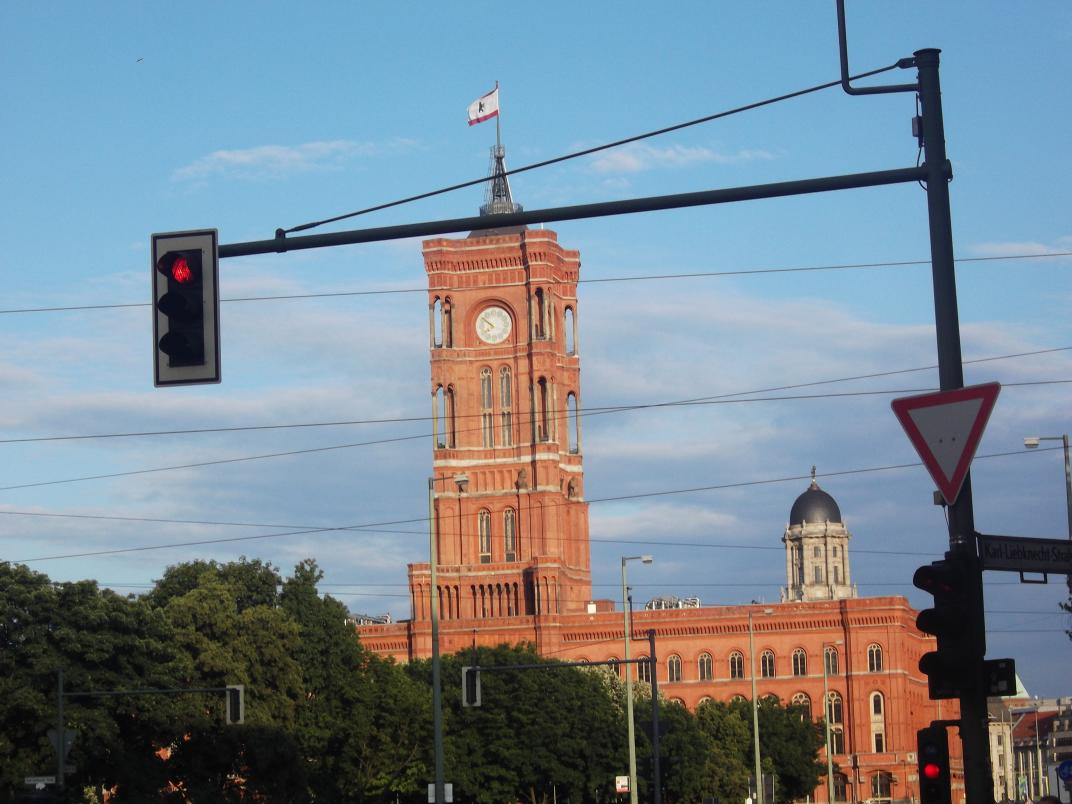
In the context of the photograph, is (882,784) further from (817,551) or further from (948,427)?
(948,427)

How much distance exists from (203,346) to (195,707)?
49.7m

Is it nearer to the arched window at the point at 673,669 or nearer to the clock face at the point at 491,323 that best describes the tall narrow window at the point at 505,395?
the clock face at the point at 491,323

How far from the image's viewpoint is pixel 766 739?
113m

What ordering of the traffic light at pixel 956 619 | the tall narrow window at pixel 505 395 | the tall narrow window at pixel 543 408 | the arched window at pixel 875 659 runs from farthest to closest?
the tall narrow window at pixel 505 395 < the tall narrow window at pixel 543 408 < the arched window at pixel 875 659 < the traffic light at pixel 956 619

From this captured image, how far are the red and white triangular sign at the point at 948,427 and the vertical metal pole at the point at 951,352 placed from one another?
1.55 feet

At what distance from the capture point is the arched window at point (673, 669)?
141375mm

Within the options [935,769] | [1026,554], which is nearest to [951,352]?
[1026,554]

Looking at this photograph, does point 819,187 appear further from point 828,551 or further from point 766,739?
point 828,551

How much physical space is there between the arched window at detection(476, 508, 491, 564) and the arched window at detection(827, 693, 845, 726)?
27976mm

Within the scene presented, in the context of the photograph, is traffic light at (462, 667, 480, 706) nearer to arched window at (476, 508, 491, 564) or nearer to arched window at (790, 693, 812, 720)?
arched window at (790, 693, 812, 720)

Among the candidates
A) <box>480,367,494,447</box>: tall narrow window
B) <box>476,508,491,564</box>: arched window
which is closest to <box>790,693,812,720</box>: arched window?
<box>476,508,491,564</box>: arched window

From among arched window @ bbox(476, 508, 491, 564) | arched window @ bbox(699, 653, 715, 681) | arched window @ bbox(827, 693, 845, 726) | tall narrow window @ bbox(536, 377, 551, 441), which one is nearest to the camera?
arched window @ bbox(827, 693, 845, 726)

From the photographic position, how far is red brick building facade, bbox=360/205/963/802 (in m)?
137

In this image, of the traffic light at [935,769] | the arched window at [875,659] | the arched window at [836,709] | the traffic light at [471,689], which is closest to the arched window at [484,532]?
the arched window at [836,709]
